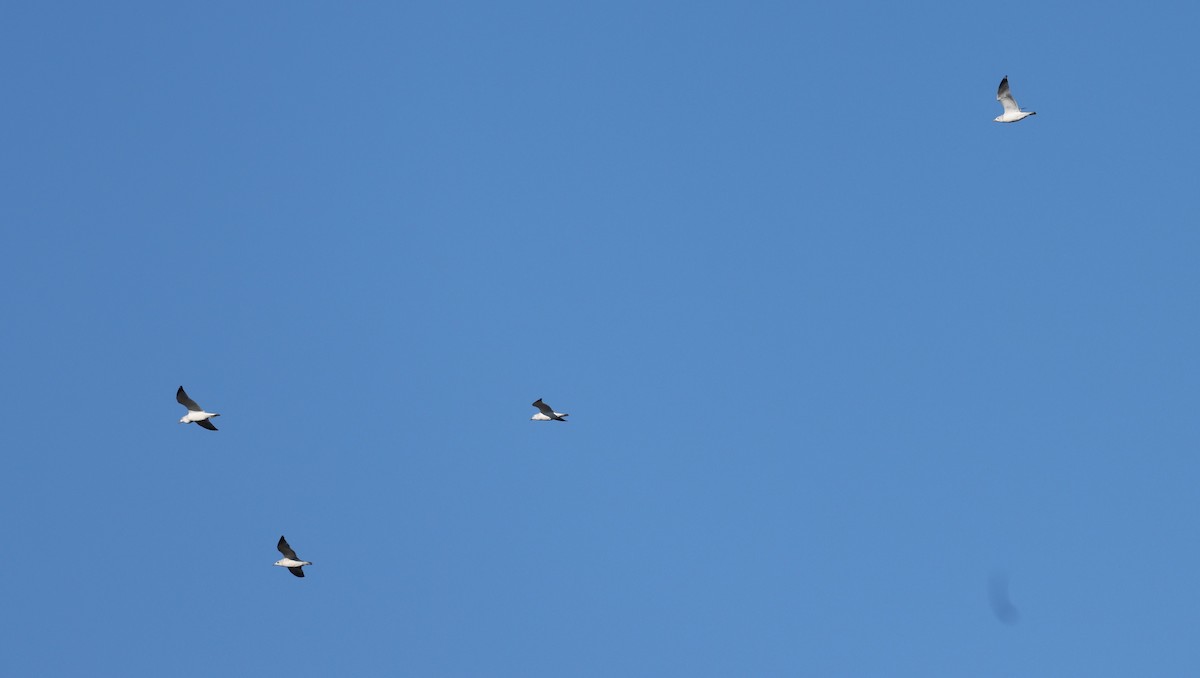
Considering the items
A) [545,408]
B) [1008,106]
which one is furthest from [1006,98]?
[545,408]

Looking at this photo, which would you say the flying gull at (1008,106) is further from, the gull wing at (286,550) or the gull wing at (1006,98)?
the gull wing at (286,550)

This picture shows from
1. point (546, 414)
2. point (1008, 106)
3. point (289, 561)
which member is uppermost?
point (1008, 106)

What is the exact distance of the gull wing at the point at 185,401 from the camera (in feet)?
277

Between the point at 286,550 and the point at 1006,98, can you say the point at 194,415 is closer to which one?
the point at 286,550

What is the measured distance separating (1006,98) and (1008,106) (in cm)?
47

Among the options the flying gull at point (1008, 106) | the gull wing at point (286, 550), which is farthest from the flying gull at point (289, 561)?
the flying gull at point (1008, 106)

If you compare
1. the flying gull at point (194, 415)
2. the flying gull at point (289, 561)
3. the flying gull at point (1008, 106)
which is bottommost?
the flying gull at point (289, 561)

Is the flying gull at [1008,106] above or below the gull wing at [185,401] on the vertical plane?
above

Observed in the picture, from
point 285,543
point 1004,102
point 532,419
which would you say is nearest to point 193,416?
Answer: point 285,543

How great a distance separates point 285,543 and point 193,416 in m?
8.13

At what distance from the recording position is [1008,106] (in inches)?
3295

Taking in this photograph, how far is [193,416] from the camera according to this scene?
85.7 meters

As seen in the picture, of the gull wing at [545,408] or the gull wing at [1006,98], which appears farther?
the gull wing at [545,408]

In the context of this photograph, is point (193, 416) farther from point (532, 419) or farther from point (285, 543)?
point (532, 419)
